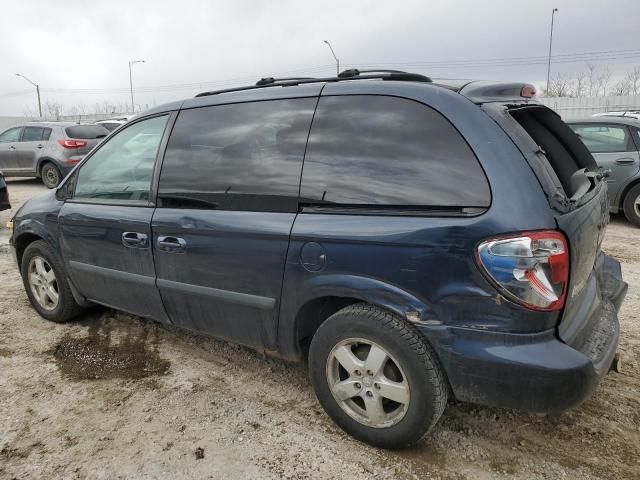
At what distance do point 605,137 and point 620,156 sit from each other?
0.40m

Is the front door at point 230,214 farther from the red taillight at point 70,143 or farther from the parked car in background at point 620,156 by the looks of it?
the red taillight at point 70,143

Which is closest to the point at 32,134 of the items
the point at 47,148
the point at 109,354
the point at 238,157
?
the point at 47,148

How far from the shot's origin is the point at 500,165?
2.08m

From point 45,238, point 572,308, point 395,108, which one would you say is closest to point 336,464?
point 572,308

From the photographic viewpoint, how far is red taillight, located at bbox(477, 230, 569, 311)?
78.3 inches

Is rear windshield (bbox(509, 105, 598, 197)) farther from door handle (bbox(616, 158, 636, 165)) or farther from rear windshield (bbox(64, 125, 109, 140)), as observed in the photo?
rear windshield (bbox(64, 125, 109, 140))

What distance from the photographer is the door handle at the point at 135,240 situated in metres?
3.13

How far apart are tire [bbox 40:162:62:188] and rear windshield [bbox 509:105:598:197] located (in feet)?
40.0

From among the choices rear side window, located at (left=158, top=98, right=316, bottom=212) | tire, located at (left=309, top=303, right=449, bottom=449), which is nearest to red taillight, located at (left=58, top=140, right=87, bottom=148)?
rear side window, located at (left=158, top=98, right=316, bottom=212)

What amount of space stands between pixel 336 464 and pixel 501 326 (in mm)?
1046

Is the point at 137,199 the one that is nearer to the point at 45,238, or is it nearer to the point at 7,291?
the point at 45,238

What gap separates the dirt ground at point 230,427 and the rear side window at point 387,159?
1242 millimetres

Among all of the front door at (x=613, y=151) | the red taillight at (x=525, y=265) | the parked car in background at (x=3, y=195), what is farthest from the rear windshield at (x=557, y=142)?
the parked car in background at (x=3, y=195)

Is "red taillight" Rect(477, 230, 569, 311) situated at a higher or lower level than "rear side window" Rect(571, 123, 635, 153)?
lower
